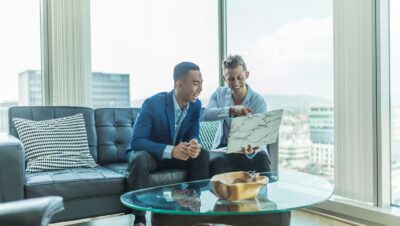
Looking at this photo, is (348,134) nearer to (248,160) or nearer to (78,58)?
(248,160)

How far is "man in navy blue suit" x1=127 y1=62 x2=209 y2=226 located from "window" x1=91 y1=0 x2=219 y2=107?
119cm

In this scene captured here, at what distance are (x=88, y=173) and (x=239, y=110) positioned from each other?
1.00 m

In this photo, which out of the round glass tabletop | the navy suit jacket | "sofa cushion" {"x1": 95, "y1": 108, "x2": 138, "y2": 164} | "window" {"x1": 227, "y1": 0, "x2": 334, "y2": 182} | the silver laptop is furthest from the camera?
"window" {"x1": 227, "y1": 0, "x2": 334, "y2": 182}

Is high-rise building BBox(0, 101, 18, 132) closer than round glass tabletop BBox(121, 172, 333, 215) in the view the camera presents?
No

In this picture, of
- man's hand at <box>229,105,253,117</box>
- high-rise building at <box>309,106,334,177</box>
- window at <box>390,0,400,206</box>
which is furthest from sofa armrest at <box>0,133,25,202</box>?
window at <box>390,0,400,206</box>

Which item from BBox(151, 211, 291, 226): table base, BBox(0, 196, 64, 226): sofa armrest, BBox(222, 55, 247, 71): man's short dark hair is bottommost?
BBox(151, 211, 291, 226): table base

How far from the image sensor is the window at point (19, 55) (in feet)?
10.0

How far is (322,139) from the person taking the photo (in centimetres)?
293

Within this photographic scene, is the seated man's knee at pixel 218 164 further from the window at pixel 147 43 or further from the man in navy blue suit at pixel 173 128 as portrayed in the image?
the window at pixel 147 43

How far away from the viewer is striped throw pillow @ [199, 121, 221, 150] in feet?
9.73

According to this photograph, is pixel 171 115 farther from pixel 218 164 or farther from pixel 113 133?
pixel 113 133

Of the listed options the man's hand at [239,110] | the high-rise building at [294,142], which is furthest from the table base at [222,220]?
the high-rise building at [294,142]

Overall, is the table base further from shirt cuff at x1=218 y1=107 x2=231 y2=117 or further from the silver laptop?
shirt cuff at x1=218 y1=107 x2=231 y2=117

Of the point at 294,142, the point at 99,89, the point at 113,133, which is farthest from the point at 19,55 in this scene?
the point at 294,142
